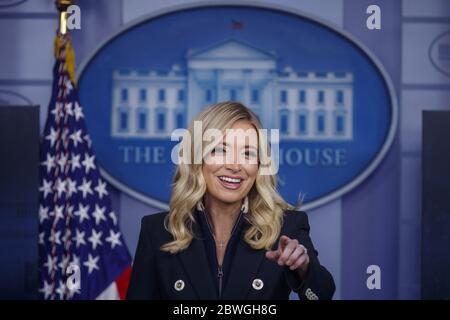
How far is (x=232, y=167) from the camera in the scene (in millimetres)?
1888

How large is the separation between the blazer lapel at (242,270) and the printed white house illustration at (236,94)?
3.28ft

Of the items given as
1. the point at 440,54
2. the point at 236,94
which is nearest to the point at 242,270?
the point at 236,94

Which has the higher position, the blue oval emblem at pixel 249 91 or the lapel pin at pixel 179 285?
the blue oval emblem at pixel 249 91

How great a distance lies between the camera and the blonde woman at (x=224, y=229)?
1.82m

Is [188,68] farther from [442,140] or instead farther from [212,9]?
[442,140]

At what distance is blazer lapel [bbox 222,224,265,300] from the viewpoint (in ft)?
5.97

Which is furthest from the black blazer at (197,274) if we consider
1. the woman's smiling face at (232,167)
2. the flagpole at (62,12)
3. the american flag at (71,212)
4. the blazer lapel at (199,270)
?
the flagpole at (62,12)

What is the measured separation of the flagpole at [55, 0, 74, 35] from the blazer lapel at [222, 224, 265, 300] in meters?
1.24

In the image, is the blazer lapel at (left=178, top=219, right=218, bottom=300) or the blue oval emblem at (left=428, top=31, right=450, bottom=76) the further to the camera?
the blue oval emblem at (left=428, top=31, right=450, bottom=76)

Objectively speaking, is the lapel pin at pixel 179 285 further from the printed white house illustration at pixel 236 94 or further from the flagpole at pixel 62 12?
the flagpole at pixel 62 12

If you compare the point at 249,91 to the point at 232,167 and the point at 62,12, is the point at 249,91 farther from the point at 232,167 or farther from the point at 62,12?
the point at 232,167

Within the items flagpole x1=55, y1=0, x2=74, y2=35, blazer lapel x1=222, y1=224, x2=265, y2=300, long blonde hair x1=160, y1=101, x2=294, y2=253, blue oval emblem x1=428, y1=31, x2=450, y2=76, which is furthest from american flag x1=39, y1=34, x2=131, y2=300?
blue oval emblem x1=428, y1=31, x2=450, y2=76

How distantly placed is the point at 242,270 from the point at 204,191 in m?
0.21

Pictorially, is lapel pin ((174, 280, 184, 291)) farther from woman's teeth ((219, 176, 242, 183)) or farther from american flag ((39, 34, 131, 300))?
american flag ((39, 34, 131, 300))
